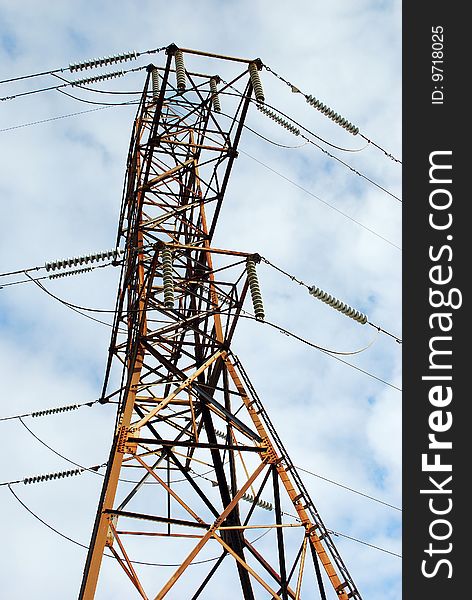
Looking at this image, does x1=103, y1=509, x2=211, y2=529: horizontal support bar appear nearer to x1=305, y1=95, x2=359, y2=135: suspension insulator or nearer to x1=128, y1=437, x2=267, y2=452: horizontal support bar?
x1=128, y1=437, x2=267, y2=452: horizontal support bar

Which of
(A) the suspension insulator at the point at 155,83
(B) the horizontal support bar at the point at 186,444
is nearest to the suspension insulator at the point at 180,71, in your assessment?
(A) the suspension insulator at the point at 155,83

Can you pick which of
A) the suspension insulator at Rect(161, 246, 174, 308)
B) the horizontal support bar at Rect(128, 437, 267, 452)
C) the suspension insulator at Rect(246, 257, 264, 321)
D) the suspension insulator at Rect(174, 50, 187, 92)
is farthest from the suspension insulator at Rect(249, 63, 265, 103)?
the horizontal support bar at Rect(128, 437, 267, 452)

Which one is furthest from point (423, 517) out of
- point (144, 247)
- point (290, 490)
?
point (144, 247)

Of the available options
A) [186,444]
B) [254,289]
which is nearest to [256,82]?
[254,289]

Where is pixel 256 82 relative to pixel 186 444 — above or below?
above

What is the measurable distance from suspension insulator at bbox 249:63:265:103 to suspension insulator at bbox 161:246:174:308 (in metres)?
4.70

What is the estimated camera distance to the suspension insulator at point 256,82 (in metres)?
16.8

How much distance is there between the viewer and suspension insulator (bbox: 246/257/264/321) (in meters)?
13.9

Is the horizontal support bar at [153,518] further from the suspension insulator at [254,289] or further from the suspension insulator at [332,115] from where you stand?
the suspension insulator at [332,115]

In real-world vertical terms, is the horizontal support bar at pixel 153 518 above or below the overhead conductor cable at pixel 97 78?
below

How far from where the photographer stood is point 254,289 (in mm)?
14234

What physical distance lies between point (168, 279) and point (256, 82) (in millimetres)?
5873

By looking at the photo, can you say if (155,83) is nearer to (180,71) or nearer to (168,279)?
(180,71)

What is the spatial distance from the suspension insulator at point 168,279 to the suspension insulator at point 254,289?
154cm
